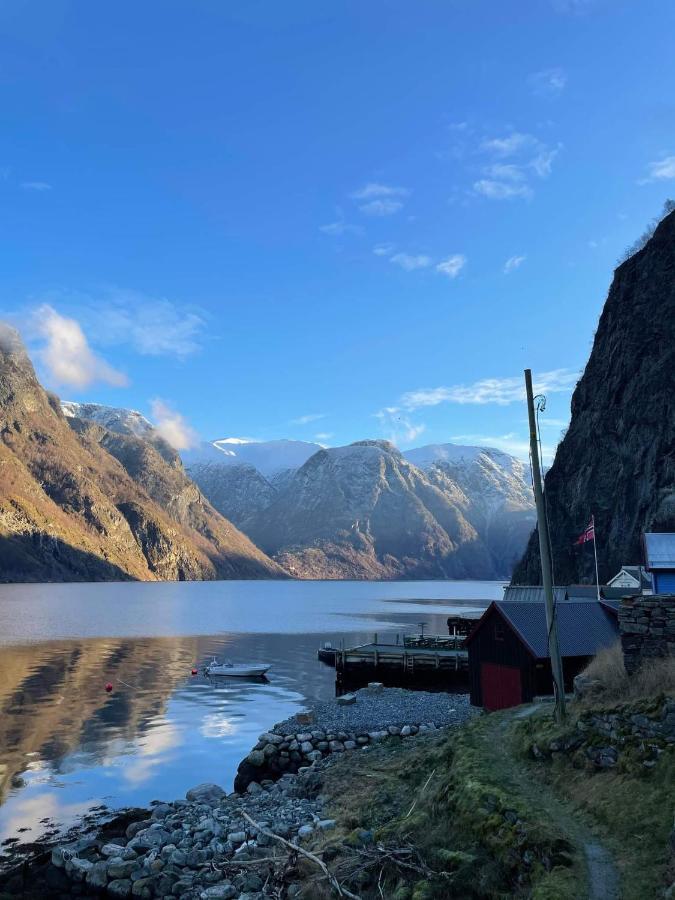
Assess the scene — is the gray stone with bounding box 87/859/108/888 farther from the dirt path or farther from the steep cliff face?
the steep cliff face

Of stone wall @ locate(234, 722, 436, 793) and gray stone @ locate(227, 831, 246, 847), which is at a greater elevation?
gray stone @ locate(227, 831, 246, 847)

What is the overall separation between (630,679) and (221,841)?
1463cm

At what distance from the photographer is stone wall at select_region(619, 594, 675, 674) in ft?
69.5

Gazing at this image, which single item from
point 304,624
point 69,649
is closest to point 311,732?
point 69,649

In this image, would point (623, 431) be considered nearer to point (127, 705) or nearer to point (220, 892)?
point (127, 705)

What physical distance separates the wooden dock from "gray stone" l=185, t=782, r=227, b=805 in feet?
114

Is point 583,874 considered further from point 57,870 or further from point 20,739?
point 20,739

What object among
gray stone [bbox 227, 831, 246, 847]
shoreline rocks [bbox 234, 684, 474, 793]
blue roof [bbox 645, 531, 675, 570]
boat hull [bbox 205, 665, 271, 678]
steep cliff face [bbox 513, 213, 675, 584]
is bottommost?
boat hull [bbox 205, 665, 271, 678]

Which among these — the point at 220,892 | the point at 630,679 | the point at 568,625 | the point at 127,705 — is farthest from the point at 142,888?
the point at 127,705

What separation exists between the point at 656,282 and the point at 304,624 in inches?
3512

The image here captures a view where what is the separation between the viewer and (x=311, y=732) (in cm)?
3766

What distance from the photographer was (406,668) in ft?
216

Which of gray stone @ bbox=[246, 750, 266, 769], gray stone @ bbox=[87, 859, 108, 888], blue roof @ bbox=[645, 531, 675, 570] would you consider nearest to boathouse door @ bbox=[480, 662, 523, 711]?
blue roof @ bbox=[645, 531, 675, 570]

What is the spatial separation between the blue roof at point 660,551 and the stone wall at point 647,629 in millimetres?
16229
